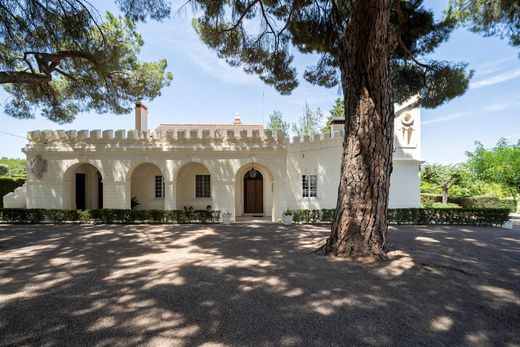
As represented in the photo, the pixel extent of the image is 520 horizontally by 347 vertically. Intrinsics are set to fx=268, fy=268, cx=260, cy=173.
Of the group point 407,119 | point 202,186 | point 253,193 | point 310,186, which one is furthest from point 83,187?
point 407,119

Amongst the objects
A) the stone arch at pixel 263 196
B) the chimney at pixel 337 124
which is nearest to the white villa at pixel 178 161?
the chimney at pixel 337 124

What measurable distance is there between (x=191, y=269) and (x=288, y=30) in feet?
33.5

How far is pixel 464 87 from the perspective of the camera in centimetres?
1094

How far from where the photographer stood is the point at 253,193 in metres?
18.5

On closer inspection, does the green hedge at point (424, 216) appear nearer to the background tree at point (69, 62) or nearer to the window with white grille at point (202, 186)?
the window with white grille at point (202, 186)

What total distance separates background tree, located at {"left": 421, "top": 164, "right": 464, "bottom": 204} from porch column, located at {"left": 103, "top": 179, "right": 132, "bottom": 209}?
26616mm

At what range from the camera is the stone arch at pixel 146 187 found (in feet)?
56.7

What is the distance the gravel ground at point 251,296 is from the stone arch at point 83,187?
7.67 meters

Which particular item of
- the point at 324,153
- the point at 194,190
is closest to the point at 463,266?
the point at 324,153

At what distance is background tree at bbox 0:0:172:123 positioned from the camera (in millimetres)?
9555

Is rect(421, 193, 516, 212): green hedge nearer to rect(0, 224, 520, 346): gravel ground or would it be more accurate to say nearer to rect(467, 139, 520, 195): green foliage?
rect(467, 139, 520, 195): green foliage

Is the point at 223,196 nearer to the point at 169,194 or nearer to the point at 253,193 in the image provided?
the point at 169,194

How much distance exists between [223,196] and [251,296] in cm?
1026

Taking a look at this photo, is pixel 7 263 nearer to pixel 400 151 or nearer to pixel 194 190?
pixel 194 190
